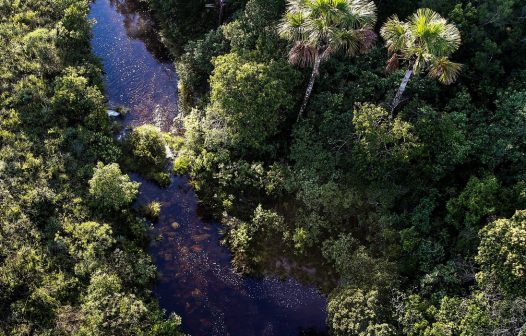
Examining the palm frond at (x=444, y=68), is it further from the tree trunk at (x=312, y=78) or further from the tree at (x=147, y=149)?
the tree at (x=147, y=149)

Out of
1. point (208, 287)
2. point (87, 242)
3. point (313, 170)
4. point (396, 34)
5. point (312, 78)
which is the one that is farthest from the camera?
point (313, 170)

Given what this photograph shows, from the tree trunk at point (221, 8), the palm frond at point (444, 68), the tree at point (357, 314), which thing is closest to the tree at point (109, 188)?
the tree at point (357, 314)

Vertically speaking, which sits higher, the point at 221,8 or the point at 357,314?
the point at 221,8

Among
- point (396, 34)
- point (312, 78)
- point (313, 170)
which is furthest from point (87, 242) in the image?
point (396, 34)

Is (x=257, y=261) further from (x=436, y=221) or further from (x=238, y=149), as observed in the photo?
(x=436, y=221)

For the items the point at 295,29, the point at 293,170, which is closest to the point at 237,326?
the point at 293,170

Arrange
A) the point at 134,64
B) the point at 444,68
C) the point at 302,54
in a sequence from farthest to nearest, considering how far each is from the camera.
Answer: the point at 134,64
the point at 302,54
the point at 444,68

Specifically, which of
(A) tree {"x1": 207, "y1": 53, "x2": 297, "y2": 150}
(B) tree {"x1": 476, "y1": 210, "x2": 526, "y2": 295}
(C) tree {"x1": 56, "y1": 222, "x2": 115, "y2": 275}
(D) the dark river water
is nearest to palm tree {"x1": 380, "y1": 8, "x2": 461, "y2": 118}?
(A) tree {"x1": 207, "y1": 53, "x2": 297, "y2": 150}

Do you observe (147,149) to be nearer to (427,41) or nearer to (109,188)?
(109,188)
